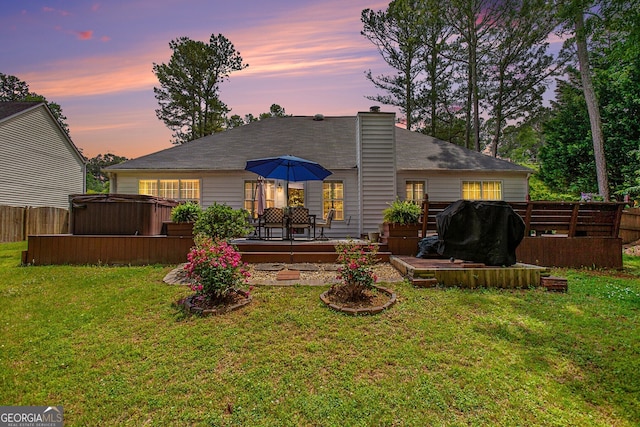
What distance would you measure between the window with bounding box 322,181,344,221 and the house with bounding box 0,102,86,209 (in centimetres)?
1440

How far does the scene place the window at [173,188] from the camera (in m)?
10.3

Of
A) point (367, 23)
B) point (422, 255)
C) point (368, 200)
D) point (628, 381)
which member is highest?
point (367, 23)

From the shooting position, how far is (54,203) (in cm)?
1593

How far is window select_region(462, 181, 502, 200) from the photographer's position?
1066 cm

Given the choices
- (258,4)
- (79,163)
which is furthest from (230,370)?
(79,163)

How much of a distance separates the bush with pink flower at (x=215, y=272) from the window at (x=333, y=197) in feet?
19.9

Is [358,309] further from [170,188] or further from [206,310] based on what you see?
[170,188]

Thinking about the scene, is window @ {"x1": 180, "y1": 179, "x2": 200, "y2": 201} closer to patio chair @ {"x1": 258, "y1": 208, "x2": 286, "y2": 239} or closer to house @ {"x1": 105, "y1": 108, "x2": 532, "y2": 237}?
house @ {"x1": 105, "y1": 108, "x2": 532, "y2": 237}

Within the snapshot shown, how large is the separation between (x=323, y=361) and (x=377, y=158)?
7.08 m

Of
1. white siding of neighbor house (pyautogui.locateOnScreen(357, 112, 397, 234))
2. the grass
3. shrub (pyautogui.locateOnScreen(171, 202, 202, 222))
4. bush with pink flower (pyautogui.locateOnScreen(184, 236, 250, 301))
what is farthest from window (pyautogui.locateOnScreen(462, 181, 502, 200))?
bush with pink flower (pyautogui.locateOnScreen(184, 236, 250, 301))

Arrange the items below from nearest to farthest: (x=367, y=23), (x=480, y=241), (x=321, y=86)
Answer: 1. (x=480, y=241)
2. (x=321, y=86)
3. (x=367, y=23)

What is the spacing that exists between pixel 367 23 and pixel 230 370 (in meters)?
20.4

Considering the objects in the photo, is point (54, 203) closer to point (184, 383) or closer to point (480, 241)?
point (184, 383)

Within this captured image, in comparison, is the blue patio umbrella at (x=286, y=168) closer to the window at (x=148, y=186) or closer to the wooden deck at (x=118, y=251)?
the wooden deck at (x=118, y=251)
